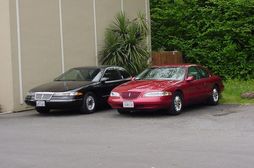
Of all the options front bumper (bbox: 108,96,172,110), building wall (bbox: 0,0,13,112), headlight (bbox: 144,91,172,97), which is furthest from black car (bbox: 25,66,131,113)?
headlight (bbox: 144,91,172,97)

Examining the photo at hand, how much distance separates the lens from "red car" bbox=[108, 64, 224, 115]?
1405cm

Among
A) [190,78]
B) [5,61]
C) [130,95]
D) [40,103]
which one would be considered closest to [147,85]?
[130,95]

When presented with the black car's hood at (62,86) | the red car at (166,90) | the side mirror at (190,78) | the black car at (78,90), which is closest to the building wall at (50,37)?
the black car at (78,90)

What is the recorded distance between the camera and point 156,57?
23.8m

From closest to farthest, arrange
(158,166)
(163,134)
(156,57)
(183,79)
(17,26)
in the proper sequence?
1. (158,166)
2. (163,134)
3. (183,79)
4. (17,26)
5. (156,57)

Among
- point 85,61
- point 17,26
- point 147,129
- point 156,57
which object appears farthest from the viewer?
point 156,57

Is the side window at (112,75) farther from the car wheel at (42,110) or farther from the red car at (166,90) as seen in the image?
the car wheel at (42,110)

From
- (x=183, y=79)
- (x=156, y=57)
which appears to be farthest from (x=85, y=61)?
(x=183, y=79)

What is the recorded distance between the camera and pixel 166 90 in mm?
14141

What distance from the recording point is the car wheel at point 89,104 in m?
15.3

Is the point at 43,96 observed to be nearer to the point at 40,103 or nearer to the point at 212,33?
the point at 40,103

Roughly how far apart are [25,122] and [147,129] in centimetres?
364

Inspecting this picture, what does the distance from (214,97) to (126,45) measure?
5.82m

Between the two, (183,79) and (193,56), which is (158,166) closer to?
(183,79)
